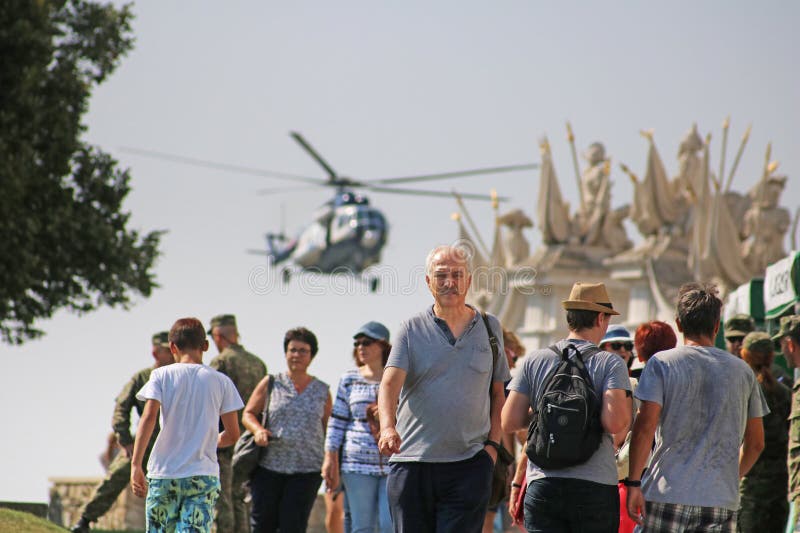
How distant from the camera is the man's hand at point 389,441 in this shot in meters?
6.56

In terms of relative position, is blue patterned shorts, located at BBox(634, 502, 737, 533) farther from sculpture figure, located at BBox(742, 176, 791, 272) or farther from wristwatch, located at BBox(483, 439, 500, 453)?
sculpture figure, located at BBox(742, 176, 791, 272)

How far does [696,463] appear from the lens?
648 centimetres

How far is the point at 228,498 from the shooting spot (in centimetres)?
1098

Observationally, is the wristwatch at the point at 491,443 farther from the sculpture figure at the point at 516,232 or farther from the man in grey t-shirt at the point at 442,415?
the sculpture figure at the point at 516,232

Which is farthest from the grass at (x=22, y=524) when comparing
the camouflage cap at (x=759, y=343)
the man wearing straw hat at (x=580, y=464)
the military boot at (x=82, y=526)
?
the man wearing straw hat at (x=580, y=464)

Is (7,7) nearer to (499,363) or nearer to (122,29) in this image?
(122,29)

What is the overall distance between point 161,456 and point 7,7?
14119 mm

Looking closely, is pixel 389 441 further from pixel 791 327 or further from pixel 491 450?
pixel 791 327

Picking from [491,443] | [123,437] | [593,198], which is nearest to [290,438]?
[123,437]

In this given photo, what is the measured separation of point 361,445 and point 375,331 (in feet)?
2.50

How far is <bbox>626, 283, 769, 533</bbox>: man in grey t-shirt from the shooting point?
643cm

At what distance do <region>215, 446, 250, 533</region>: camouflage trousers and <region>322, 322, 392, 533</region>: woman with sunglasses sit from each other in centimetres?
110

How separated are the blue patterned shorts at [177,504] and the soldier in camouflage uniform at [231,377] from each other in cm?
273

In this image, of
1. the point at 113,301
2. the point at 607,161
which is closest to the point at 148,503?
the point at 113,301
